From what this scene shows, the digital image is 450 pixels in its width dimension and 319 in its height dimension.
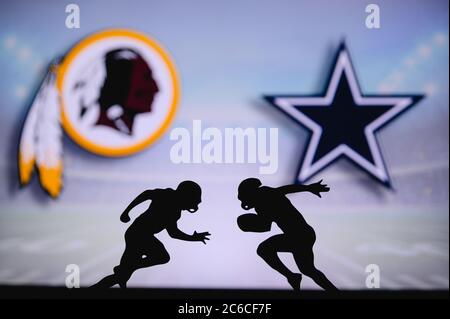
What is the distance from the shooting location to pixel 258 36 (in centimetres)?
332

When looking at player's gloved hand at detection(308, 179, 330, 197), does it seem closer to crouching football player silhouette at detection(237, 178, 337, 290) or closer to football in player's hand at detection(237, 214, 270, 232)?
crouching football player silhouette at detection(237, 178, 337, 290)

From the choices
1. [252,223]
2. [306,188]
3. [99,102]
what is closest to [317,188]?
[306,188]

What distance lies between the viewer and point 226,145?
3.33 metres

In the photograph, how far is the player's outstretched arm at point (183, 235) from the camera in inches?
129

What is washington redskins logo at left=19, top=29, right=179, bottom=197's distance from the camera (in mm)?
3348

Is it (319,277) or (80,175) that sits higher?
(80,175)

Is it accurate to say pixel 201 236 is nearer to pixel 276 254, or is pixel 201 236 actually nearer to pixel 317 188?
pixel 276 254

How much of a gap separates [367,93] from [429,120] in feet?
1.57

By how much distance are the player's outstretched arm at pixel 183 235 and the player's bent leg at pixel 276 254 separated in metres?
0.39

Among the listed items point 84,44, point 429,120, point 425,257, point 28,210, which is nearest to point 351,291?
point 425,257

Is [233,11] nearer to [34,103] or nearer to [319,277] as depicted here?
[34,103]

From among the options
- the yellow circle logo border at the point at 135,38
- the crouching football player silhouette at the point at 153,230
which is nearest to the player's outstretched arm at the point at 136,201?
the crouching football player silhouette at the point at 153,230

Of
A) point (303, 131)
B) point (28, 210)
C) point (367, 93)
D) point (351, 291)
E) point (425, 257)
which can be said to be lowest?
point (351, 291)

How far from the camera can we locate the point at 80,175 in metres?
3.35
